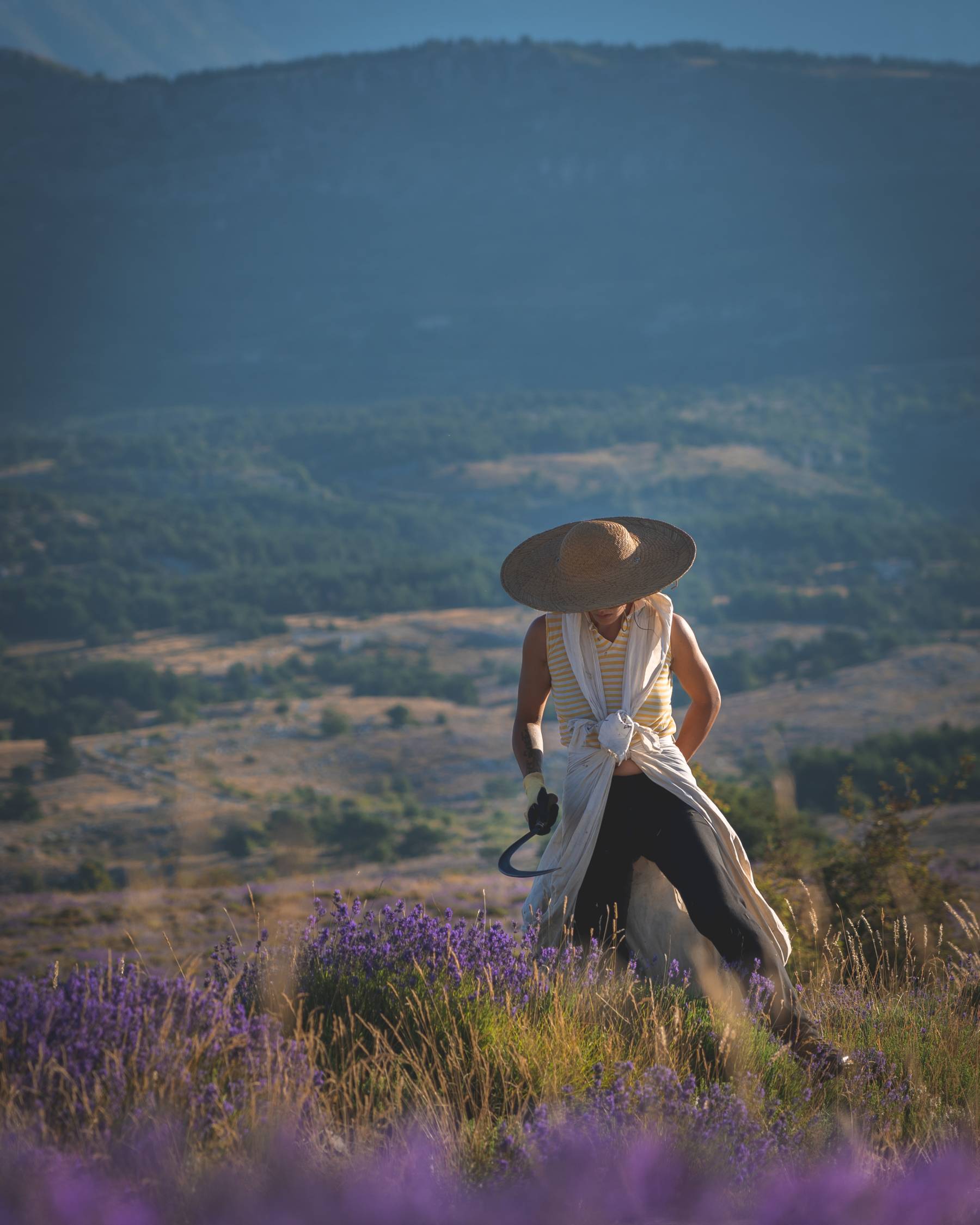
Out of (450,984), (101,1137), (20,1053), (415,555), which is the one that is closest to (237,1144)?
(101,1137)

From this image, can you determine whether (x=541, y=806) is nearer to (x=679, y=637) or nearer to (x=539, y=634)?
(x=539, y=634)

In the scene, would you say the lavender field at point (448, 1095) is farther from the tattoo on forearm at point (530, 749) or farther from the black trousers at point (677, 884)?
the tattoo on forearm at point (530, 749)

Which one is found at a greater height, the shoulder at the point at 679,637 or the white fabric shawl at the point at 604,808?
the shoulder at the point at 679,637

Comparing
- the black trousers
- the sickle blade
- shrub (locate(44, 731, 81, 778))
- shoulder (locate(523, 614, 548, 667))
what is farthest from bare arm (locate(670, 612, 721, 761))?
shrub (locate(44, 731, 81, 778))

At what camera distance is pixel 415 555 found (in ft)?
358

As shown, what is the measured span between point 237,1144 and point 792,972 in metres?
2.92

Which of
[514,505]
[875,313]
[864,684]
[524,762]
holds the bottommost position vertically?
[864,684]

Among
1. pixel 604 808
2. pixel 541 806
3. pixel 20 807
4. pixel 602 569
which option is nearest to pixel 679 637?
pixel 602 569

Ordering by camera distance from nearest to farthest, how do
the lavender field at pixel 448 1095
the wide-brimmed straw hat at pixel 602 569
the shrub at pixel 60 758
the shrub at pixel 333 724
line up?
the lavender field at pixel 448 1095 → the wide-brimmed straw hat at pixel 602 569 → the shrub at pixel 60 758 → the shrub at pixel 333 724

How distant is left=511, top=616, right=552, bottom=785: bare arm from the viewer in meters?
3.81

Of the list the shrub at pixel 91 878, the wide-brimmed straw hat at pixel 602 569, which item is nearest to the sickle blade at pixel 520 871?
the wide-brimmed straw hat at pixel 602 569

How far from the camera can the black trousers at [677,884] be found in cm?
329

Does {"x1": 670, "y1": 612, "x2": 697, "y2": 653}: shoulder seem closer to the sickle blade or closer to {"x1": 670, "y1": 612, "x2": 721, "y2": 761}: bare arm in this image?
{"x1": 670, "y1": 612, "x2": 721, "y2": 761}: bare arm

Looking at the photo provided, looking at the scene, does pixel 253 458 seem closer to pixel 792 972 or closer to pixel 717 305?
pixel 717 305
